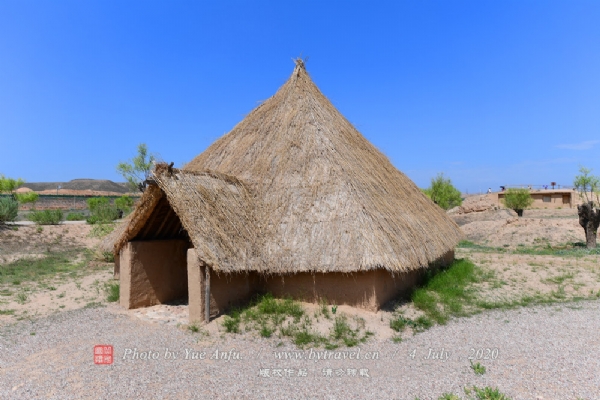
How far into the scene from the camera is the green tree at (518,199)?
30672 mm

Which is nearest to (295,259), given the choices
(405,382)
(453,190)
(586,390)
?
(405,382)

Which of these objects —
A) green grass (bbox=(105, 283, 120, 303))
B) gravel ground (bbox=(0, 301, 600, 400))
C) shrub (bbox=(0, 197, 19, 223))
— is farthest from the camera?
shrub (bbox=(0, 197, 19, 223))

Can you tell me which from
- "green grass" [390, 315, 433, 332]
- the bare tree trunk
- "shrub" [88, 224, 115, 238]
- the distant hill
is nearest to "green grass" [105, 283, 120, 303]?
→ "green grass" [390, 315, 433, 332]

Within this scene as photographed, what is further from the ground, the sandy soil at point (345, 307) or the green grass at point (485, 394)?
the sandy soil at point (345, 307)

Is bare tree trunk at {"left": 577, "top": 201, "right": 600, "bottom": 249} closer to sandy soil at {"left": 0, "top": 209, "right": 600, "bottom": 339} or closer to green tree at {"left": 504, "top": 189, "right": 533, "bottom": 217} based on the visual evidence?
sandy soil at {"left": 0, "top": 209, "right": 600, "bottom": 339}

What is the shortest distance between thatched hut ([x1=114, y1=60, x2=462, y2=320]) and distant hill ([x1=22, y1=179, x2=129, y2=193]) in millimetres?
58155

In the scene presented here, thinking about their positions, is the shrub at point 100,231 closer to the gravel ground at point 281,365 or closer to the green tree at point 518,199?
the gravel ground at point 281,365

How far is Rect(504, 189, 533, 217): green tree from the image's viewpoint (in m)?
30.7

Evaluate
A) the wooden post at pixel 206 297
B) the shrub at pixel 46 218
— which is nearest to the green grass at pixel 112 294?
the wooden post at pixel 206 297

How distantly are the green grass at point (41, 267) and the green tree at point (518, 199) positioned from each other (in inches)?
1172

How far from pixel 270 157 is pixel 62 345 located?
551cm

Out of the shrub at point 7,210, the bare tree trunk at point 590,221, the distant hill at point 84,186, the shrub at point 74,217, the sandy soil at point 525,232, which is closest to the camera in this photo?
the bare tree trunk at point 590,221

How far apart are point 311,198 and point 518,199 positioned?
A: 28307 millimetres

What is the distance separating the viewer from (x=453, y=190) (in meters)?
36.9
